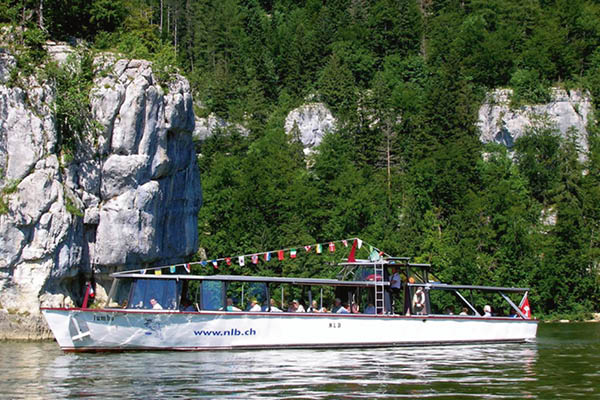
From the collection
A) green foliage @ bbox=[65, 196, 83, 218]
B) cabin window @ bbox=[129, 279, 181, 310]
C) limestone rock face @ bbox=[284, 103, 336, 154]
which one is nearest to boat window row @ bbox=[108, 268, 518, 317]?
cabin window @ bbox=[129, 279, 181, 310]

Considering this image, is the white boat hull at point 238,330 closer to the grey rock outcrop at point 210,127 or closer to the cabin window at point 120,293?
the cabin window at point 120,293

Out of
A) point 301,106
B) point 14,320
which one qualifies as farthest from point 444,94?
point 14,320

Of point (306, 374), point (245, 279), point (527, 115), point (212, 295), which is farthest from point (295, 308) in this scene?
point (527, 115)

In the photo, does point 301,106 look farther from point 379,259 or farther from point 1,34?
point 379,259

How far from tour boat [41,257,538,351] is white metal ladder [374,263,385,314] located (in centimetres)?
4

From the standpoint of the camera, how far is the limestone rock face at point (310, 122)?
8800 cm

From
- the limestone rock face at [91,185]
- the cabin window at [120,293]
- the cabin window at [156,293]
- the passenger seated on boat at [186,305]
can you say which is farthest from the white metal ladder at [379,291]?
the limestone rock face at [91,185]

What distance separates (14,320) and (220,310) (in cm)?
1149

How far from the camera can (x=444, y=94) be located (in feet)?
263

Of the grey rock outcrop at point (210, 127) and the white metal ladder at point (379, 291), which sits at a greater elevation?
the grey rock outcrop at point (210, 127)

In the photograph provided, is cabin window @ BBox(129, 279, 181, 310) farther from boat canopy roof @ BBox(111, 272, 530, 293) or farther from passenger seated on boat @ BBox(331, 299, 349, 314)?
passenger seated on boat @ BBox(331, 299, 349, 314)

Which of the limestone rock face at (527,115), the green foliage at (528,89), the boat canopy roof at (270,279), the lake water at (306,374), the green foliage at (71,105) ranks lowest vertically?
the lake water at (306,374)

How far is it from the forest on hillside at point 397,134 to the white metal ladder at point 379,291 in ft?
60.0

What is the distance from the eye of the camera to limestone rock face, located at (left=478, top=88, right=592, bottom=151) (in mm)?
83000
